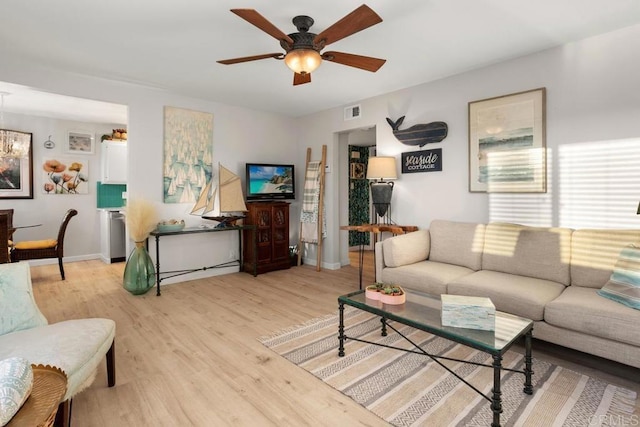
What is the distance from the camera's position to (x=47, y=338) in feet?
5.36

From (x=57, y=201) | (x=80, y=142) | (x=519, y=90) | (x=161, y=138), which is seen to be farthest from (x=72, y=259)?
(x=519, y=90)

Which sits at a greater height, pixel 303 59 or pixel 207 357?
pixel 303 59

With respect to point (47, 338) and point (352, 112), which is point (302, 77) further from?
point (47, 338)

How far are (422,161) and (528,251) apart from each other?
1.56m

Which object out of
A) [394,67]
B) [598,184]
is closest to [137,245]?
[394,67]

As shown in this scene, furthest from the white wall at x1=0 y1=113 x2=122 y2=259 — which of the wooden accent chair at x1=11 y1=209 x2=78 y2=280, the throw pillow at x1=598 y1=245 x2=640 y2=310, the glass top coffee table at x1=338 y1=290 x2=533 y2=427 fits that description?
the throw pillow at x1=598 y1=245 x2=640 y2=310

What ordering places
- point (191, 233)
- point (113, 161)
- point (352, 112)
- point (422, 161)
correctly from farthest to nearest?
point (113, 161), point (352, 112), point (191, 233), point (422, 161)

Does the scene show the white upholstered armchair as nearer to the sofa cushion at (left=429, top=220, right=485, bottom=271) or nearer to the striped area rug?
the striped area rug

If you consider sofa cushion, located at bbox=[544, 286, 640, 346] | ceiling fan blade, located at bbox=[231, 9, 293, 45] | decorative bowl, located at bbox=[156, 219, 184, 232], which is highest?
ceiling fan blade, located at bbox=[231, 9, 293, 45]

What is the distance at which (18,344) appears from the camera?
1.57 metres

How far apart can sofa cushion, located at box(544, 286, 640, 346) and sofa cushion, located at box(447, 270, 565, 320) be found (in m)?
0.07

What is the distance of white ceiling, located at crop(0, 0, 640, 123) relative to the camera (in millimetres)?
2357

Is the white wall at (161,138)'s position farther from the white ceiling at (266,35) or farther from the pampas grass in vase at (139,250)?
the pampas grass in vase at (139,250)

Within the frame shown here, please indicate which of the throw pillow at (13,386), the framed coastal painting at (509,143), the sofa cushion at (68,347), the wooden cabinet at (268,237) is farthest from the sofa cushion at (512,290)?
the wooden cabinet at (268,237)
